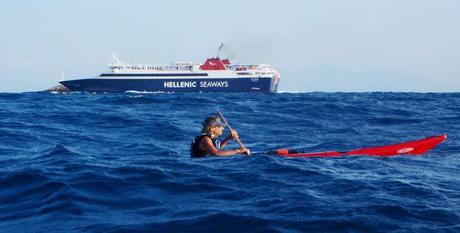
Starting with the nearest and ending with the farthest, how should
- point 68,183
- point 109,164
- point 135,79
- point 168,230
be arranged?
point 168,230
point 68,183
point 109,164
point 135,79

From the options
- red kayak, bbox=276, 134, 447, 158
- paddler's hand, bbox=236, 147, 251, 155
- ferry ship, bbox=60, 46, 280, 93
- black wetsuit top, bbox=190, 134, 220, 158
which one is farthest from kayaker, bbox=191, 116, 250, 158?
ferry ship, bbox=60, 46, 280, 93

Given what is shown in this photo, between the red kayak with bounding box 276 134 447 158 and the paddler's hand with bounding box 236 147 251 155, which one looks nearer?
the paddler's hand with bounding box 236 147 251 155

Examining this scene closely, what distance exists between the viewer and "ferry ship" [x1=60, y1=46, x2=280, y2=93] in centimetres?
7675

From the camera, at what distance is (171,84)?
78.1 m

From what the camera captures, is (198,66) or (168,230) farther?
(198,66)

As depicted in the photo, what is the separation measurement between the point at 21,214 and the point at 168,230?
2.56m

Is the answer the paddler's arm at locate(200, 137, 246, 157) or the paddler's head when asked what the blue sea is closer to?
the paddler's arm at locate(200, 137, 246, 157)

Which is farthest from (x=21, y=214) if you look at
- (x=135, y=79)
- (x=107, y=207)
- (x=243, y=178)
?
(x=135, y=79)

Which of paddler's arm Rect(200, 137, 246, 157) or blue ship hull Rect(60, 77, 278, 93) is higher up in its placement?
blue ship hull Rect(60, 77, 278, 93)

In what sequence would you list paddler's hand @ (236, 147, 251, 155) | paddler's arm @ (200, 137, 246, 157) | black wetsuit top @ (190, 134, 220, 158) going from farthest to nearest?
paddler's hand @ (236, 147, 251, 155) → black wetsuit top @ (190, 134, 220, 158) → paddler's arm @ (200, 137, 246, 157)

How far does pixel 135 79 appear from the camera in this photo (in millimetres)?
77062

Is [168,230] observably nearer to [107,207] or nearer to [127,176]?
[107,207]

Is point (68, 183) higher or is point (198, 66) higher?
point (198, 66)

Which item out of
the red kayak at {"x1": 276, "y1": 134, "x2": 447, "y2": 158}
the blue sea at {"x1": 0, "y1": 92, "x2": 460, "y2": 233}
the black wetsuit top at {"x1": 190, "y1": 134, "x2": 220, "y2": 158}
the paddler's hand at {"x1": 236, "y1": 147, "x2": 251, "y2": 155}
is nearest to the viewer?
the blue sea at {"x1": 0, "y1": 92, "x2": 460, "y2": 233}
